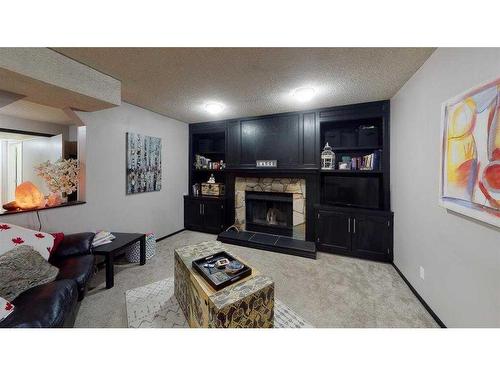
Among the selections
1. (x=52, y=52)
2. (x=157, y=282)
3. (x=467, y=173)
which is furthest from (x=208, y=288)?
(x=52, y=52)

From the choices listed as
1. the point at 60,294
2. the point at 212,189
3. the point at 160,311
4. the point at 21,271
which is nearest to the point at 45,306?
the point at 60,294

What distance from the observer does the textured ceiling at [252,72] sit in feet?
5.42

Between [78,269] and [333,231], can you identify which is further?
[333,231]

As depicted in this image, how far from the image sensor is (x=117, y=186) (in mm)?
2865

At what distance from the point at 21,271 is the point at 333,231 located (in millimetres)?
3506

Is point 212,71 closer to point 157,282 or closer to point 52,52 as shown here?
point 52,52

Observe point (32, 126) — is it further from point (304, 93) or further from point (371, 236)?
point (371, 236)

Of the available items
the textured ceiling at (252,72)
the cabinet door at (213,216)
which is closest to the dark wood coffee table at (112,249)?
the cabinet door at (213,216)

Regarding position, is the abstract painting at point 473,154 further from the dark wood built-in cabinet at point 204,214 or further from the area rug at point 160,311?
the dark wood built-in cabinet at point 204,214

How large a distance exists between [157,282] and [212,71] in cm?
247

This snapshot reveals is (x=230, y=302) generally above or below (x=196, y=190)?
below

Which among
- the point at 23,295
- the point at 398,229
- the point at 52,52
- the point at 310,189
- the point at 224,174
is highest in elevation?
the point at 52,52

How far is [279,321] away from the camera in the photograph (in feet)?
5.39

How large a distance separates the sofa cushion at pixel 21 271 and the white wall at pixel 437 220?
3.13 meters
